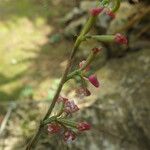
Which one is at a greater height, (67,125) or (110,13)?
(110,13)

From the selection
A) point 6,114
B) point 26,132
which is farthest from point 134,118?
point 6,114

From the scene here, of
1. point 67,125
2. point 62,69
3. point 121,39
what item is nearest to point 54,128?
point 67,125

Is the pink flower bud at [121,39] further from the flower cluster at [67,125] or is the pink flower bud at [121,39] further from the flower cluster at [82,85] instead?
the flower cluster at [67,125]

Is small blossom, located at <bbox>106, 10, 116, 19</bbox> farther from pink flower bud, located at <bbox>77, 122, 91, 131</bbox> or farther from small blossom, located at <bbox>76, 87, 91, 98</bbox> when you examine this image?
pink flower bud, located at <bbox>77, 122, 91, 131</bbox>

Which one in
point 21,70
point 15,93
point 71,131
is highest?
point 21,70

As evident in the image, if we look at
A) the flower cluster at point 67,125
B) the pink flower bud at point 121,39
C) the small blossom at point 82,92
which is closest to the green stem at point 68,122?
the flower cluster at point 67,125

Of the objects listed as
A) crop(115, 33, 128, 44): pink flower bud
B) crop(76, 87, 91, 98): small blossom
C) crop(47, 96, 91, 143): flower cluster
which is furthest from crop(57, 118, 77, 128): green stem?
crop(115, 33, 128, 44): pink flower bud

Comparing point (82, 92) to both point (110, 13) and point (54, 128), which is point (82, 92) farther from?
point (110, 13)

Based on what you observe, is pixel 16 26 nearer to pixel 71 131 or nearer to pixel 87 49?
pixel 87 49
